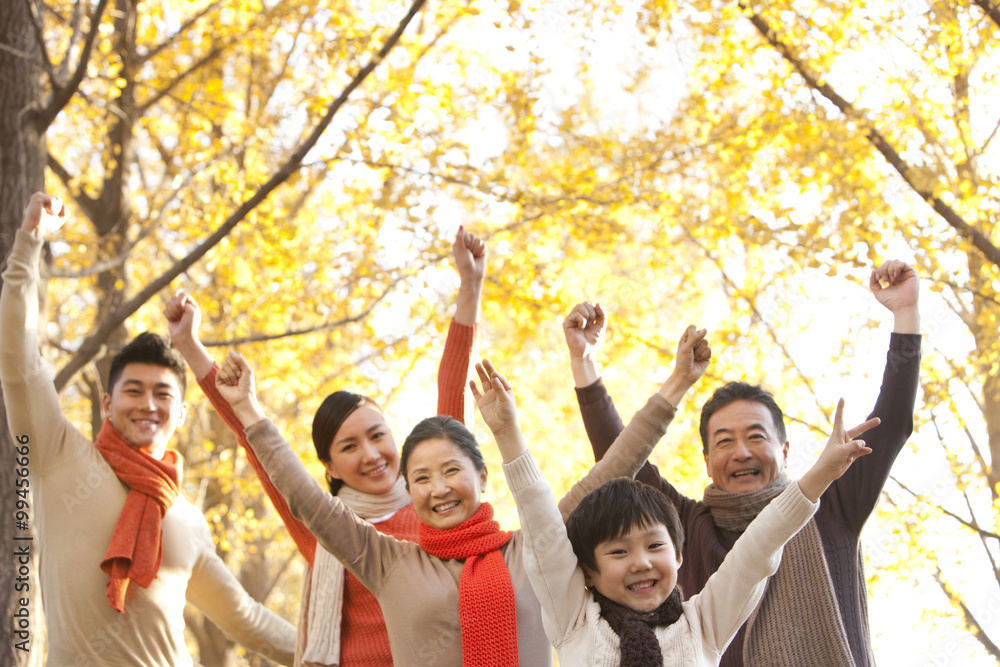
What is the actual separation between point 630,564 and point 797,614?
0.66 metres

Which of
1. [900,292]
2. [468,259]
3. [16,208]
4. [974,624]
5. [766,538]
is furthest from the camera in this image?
[974,624]

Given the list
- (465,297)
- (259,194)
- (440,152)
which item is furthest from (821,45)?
(259,194)

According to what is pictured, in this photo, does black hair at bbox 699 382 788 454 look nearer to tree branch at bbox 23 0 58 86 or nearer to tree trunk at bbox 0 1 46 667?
tree trunk at bbox 0 1 46 667

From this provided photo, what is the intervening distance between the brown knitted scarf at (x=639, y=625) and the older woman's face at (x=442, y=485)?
18.2 inches

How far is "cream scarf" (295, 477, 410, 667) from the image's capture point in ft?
8.22

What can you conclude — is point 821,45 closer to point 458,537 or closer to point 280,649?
point 458,537

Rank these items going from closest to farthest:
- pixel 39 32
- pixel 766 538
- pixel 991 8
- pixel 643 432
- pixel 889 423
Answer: pixel 766 538, pixel 643 432, pixel 889 423, pixel 991 8, pixel 39 32

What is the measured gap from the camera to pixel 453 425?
247cm

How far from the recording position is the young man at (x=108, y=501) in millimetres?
2574

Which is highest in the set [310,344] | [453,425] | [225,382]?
[310,344]

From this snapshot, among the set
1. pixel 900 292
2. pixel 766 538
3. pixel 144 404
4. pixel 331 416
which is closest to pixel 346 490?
pixel 331 416

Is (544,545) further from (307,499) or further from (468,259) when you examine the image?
(468,259)

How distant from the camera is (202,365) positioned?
2824 mm

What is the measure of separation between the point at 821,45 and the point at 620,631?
11.9 ft
